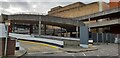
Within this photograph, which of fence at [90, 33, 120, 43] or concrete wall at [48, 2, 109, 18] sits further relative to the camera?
concrete wall at [48, 2, 109, 18]

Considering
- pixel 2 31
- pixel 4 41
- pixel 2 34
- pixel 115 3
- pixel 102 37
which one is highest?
pixel 115 3

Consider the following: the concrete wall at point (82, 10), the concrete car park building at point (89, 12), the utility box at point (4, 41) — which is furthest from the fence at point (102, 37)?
the concrete wall at point (82, 10)

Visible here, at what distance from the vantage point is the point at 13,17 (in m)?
51.8

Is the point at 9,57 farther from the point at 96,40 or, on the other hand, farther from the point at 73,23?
the point at 73,23

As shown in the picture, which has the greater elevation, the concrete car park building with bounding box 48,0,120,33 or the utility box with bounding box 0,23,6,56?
the concrete car park building with bounding box 48,0,120,33

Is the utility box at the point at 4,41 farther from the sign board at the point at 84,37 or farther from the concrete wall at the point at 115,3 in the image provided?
the concrete wall at the point at 115,3

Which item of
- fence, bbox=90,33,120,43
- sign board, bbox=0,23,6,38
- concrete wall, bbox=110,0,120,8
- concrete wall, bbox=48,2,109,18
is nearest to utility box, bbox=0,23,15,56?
sign board, bbox=0,23,6,38

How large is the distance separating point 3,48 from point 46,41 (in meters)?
18.2

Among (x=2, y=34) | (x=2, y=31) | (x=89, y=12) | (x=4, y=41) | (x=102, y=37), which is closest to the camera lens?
(x=4, y=41)

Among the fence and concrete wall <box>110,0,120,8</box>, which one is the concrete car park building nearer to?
concrete wall <box>110,0,120,8</box>

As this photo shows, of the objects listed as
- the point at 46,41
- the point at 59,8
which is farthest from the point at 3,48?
the point at 59,8

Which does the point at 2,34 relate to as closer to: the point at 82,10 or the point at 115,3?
the point at 115,3

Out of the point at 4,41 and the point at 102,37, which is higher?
the point at 4,41

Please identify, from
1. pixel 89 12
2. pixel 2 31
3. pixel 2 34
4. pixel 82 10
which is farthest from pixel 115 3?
pixel 2 34
